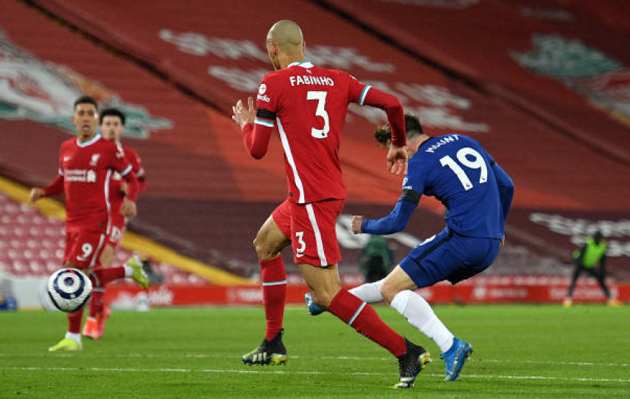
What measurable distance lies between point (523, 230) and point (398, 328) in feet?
51.4

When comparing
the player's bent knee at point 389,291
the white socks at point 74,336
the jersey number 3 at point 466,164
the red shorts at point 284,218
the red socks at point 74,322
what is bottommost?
the white socks at point 74,336

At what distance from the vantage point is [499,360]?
8.62 m

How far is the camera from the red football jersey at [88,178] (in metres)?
10.3

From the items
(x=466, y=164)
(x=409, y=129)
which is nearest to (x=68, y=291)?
(x=409, y=129)

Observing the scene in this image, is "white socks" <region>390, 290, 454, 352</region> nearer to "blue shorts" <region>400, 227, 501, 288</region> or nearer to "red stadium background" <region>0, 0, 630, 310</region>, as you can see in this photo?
"blue shorts" <region>400, 227, 501, 288</region>

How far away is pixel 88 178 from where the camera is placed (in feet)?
34.1

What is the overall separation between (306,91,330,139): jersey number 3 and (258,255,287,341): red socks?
1.37m

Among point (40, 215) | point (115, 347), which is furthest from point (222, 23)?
point (115, 347)

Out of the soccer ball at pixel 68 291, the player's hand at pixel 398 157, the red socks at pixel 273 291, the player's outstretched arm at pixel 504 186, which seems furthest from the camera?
the soccer ball at pixel 68 291

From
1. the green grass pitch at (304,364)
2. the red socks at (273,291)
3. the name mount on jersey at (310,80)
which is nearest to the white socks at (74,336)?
the green grass pitch at (304,364)

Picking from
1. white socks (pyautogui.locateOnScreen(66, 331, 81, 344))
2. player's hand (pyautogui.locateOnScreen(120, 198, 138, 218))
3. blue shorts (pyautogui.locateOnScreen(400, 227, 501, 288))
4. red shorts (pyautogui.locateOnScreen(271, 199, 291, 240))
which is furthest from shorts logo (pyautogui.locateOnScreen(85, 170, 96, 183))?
blue shorts (pyautogui.locateOnScreen(400, 227, 501, 288))

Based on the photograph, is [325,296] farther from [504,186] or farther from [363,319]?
[504,186]

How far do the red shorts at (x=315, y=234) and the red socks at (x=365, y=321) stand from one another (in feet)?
0.79

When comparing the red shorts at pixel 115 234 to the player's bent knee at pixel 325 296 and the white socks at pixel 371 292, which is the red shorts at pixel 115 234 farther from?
the player's bent knee at pixel 325 296
